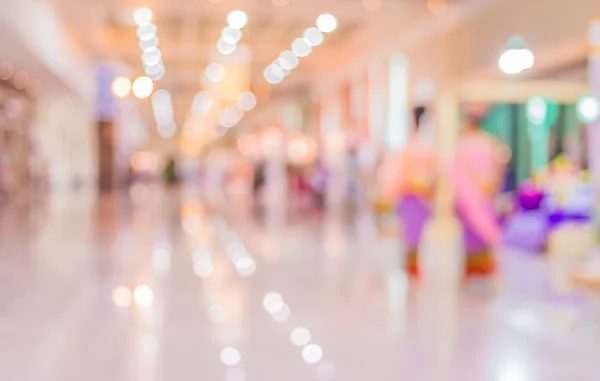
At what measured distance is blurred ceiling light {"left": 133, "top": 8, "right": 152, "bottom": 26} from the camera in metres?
12.9

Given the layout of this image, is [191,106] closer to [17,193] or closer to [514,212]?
[17,193]

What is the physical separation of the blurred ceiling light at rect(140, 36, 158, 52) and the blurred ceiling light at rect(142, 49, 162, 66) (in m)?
0.22

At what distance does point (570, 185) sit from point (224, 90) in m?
8.80

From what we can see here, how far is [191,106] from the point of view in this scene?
27.9m

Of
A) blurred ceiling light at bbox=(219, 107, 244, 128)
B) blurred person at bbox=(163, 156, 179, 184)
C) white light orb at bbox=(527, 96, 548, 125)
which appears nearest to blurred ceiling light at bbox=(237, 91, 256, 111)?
blurred ceiling light at bbox=(219, 107, 244, 128)

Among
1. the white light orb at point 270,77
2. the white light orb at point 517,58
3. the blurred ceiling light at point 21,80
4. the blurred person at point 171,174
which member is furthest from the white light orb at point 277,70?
the blurred person at point 171,174

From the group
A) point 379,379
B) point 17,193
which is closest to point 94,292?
point 379,379

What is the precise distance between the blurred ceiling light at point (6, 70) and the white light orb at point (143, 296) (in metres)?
10.2

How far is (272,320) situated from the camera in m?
2.88

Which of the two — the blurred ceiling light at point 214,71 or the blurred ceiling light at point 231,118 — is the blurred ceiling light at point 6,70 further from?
the blurred ceiling light at point 231,118

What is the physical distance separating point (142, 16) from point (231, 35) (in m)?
1.91

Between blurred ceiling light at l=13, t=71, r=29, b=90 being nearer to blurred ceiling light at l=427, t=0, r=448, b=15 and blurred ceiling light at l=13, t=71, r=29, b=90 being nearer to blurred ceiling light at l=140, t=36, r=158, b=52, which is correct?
blurred ceiling light at l=140, t=36, r=158, b=52

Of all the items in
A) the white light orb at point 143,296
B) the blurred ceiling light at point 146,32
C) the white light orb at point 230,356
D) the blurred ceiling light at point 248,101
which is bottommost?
the white light orb at point 230,356

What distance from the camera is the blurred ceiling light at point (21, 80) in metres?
14.1
